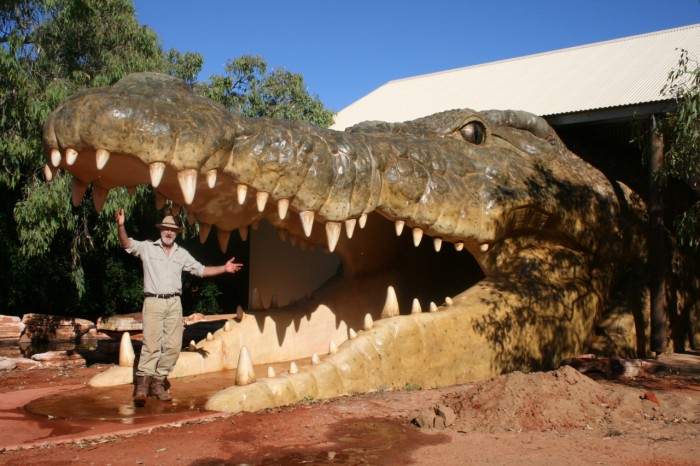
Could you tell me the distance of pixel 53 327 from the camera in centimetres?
1051

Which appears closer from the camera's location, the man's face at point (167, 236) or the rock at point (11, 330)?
the man's face at point (167, 236)

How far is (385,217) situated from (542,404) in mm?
2266

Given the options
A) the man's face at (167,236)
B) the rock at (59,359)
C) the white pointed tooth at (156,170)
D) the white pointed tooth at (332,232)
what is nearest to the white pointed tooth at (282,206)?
the white pointed tooth at (332,232)

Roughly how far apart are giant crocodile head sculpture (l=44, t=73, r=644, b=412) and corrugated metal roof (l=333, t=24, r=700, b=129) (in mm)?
2424

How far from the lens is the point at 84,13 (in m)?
10.7

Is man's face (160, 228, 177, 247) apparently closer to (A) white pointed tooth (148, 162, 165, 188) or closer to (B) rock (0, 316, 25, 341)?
(A) white pointed tooth (148, 162, 165, 188)

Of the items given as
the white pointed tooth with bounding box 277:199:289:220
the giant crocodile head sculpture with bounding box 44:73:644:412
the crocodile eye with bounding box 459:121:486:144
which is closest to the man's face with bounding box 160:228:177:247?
the giant crocodile head sculpture with bounding box 44:73:644:412

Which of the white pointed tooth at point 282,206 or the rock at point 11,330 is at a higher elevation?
the white pointed tooth at point 282,206

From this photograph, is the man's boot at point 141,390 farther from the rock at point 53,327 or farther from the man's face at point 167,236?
the rock at point 53,327

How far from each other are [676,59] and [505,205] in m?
6.01

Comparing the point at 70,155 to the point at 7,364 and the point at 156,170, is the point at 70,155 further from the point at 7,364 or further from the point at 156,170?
the point at 7,364

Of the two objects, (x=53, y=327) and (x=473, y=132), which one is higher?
(x=473, y=132)

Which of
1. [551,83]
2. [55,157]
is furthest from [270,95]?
[55,157]

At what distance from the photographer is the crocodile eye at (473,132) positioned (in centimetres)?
706
